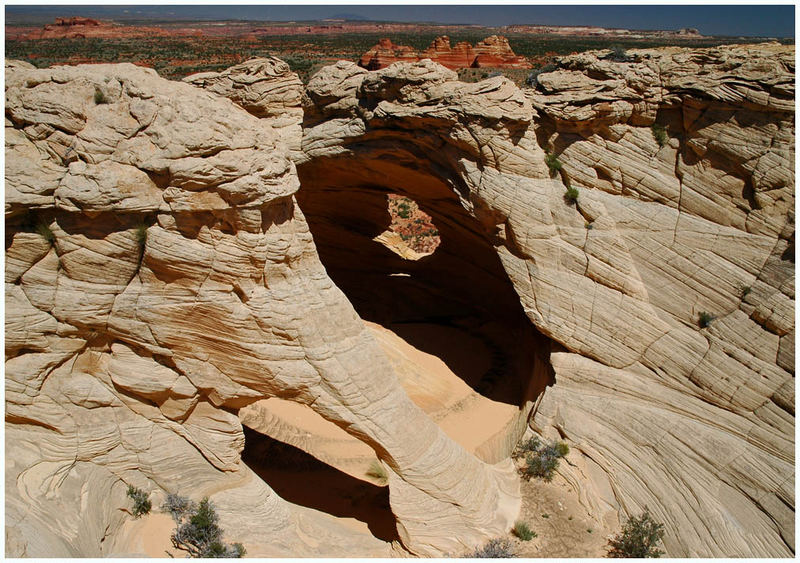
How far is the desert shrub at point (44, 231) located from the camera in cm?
845

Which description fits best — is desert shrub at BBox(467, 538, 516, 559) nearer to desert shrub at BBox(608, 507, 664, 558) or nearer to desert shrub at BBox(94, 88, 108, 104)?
desert shrub at BBox(608, 507, 664, 558)

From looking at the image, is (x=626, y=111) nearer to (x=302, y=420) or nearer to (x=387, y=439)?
(x=387, y=439)

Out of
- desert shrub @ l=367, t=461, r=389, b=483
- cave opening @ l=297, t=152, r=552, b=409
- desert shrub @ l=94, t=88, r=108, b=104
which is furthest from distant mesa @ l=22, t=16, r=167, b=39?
desert shrub @ l=367, t=461, r=389, b=483

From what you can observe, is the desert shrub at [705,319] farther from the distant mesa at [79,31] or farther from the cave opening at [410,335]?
the distant mesa at [79,31]

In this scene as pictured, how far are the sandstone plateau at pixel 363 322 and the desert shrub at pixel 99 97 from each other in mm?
78

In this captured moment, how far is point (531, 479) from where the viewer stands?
469 inches

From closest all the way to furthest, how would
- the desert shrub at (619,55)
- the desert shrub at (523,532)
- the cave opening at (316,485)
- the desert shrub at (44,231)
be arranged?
1. the desert shrub at (44,231)
2. the desert shrub at (523,532)
3. the cave opening at (316,485)
4. the desert shrub at (619,55)

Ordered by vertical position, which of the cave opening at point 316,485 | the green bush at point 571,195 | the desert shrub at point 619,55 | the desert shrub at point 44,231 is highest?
the desert shrub at point 619,55

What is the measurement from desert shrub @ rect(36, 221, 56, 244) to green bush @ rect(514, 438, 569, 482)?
9.79 m

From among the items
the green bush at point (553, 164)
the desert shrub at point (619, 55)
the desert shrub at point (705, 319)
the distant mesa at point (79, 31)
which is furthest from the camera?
the distant mesa at point (79, 31)

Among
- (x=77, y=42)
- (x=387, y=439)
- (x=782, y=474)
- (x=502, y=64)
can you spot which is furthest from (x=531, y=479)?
(x=77, y=42)

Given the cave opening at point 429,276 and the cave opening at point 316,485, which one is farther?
the cave opening at point 429,276

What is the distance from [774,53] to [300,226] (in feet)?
32.6

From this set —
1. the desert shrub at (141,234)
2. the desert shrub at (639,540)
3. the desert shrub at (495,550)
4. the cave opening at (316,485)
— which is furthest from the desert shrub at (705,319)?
the desert shrub at (141,234)
